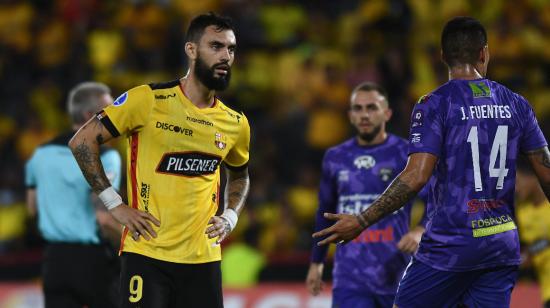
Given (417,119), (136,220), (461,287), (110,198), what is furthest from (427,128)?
(110,198)

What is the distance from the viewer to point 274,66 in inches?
625

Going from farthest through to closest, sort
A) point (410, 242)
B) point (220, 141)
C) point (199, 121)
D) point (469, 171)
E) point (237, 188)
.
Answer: point (410, 242) < point (237, 188) < point (220, 141) < point (199, 121) < point (469, 171)

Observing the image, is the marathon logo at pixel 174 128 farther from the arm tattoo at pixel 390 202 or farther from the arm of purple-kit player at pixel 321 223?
the arm of purple-kit player at pixel 321 223

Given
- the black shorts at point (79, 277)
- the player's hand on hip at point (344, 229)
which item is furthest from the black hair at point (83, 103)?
the player's hand on hip at point (344, 229)

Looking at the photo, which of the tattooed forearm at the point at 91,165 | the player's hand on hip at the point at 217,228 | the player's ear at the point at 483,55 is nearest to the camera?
the player's ear at the point at 483,55

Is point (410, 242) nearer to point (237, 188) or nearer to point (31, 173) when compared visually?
point (237, 188)

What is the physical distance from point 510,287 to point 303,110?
30.5 ft

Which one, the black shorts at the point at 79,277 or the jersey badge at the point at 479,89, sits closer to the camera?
the jersey badge at the point at 479,89

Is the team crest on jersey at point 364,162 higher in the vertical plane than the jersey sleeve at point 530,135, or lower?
lower

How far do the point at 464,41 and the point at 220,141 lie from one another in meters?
1.76

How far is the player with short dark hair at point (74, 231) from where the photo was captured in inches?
313

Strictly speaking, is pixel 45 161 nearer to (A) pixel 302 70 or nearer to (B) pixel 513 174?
(B) pixel 513 174

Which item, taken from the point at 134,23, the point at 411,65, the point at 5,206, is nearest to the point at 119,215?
the point at 411,65

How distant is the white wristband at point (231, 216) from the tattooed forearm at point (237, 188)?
142 millimetres
